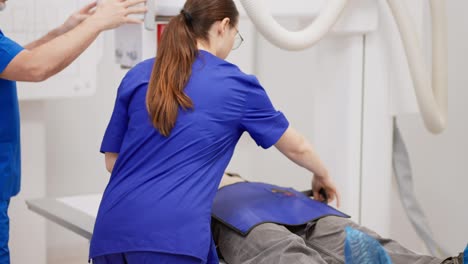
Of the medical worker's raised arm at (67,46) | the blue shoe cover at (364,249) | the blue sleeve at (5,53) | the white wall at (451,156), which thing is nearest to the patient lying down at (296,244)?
the blue shoe cover at (364,249)

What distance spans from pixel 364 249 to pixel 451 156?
1936 mm

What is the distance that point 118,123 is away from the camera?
6.89ft

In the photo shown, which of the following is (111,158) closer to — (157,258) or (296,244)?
(157,258)

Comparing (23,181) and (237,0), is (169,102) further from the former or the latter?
(23,181)

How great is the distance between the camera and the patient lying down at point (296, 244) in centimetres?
192

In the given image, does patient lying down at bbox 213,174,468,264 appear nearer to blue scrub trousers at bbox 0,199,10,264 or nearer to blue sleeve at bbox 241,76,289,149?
blue sleeve at bbox 241,76,289,149

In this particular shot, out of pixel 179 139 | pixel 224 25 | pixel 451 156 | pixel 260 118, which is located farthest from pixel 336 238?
pixel 451 156

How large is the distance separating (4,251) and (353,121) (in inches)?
42.3

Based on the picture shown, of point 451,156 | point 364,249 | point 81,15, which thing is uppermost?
point 81,15

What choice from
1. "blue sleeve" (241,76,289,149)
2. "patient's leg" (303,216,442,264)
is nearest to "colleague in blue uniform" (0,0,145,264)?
"blue sleeve" (241,76,289,149)

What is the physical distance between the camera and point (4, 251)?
2256 mm

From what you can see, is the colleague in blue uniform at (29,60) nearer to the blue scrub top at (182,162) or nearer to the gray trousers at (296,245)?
the blue scrub top at (182,162)

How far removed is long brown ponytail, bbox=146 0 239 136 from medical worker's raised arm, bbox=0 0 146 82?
152 millimetres

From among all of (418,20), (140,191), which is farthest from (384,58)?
(140,191)
